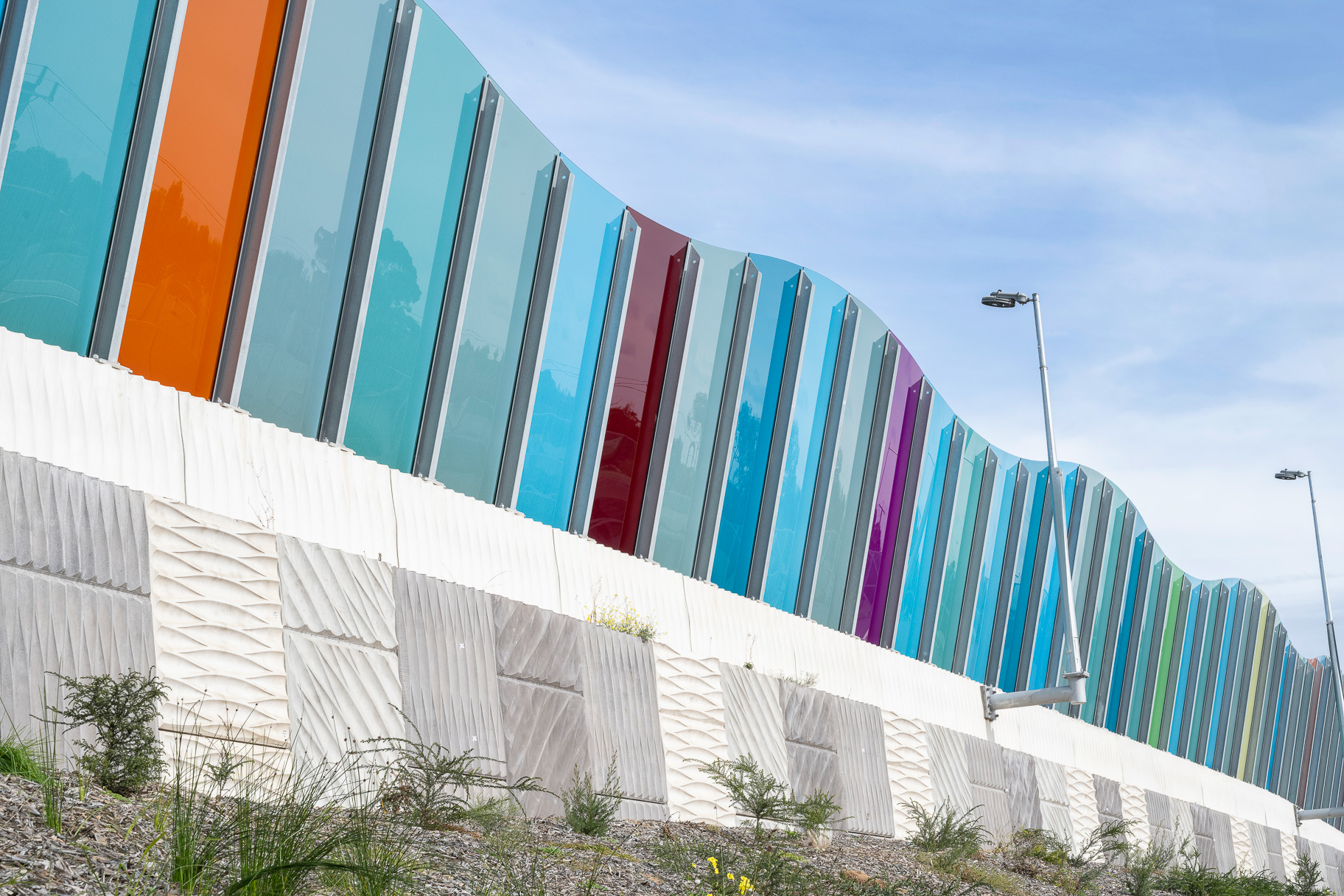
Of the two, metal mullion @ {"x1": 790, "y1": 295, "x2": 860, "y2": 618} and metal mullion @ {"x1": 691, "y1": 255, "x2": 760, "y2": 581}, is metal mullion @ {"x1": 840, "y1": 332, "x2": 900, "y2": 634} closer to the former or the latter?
metal mullion @ {"x1": 790, "y1": 295, "x2": 860, "y2": 618}

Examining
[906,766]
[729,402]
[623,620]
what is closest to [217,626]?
[623,620]

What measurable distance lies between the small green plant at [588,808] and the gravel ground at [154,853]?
11cm

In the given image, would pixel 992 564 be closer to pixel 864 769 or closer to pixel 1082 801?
pixel 1082 801

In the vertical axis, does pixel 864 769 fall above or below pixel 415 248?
below

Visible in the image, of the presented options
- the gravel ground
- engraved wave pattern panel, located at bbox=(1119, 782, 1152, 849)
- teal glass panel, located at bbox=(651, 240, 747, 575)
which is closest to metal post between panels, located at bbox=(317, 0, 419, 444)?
the gravel ground

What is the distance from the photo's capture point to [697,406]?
1533 centimetres

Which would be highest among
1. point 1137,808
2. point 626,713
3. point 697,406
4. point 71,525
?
point 697,406

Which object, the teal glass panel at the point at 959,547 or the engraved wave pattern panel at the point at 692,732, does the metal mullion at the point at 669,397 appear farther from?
the teal glass panel at the point at 959,547

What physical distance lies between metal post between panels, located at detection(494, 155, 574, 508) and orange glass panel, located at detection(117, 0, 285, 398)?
3.52 meters

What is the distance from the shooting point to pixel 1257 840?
32.3 metres

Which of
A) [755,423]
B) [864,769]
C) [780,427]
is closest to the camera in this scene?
[864,769]

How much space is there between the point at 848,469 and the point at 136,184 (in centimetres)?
1203

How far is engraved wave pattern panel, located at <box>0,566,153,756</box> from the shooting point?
20.6 ft

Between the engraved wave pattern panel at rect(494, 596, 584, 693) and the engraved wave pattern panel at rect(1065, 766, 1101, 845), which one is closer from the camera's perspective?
the engraved wave pattern panel at rect(494, 596, 584, 693)
